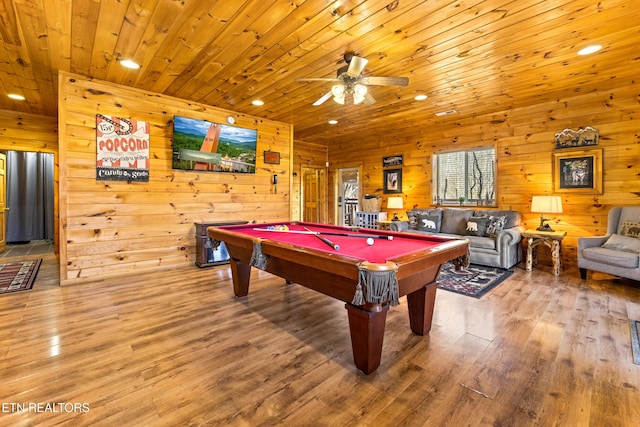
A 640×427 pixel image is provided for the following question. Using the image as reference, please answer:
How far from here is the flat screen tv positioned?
4215mm

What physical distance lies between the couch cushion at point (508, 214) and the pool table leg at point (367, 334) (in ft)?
12.7

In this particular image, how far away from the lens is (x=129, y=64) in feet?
10.4

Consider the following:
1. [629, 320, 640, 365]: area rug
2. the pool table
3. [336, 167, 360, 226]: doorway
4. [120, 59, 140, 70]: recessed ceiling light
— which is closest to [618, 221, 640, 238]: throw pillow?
[629, 320, 640, 365]: area rug

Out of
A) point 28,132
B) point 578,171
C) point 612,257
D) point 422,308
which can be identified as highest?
point 28,132

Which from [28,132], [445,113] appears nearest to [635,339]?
[445,113]

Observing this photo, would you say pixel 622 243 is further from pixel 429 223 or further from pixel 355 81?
pixel 355 81

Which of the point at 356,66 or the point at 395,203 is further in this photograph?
the point at 395,203

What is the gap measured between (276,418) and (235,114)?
453 cm

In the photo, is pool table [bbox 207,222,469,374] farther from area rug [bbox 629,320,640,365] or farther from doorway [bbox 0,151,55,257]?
doorway [bbox 0,151,55,257]

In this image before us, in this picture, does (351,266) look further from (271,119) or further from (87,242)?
(271,119)

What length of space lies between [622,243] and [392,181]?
154 inches

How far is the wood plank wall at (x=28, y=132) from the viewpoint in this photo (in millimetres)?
4996

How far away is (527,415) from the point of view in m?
1.44

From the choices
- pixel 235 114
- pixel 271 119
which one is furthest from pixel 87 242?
pixel 271 119
